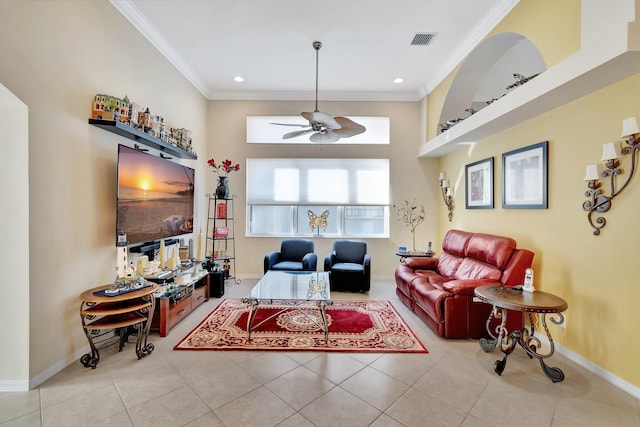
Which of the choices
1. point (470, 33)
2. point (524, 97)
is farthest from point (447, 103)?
point (524, 97)

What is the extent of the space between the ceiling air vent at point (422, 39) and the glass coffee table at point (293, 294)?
10.9 ft

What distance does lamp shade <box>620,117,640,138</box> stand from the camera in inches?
77.8

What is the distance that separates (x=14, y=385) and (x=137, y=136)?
2323 millimetres

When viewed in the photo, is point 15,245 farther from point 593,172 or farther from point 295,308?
point 593,172

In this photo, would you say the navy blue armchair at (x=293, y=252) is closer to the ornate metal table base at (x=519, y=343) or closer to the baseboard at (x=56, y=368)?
the baseboard at (x=56, y=368)

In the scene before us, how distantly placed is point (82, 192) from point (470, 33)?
463 cm

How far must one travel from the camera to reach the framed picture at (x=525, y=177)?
2857 mm

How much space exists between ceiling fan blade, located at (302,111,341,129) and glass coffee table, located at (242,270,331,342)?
1.88 m

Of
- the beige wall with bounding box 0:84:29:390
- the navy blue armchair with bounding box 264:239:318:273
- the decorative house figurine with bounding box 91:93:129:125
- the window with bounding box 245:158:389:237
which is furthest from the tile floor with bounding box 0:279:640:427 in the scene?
the window with bounding box 245:158:389:237

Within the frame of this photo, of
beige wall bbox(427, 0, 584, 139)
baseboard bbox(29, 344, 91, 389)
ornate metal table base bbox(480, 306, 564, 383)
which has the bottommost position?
baseboard bbox(29, 344, 91, 389)

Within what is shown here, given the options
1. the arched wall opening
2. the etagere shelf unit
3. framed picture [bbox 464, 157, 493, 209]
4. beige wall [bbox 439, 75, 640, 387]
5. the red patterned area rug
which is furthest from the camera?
the etagere shelf unit

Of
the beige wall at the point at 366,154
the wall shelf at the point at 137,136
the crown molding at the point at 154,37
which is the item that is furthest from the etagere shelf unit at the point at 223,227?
the crown molding at the point at 154,37

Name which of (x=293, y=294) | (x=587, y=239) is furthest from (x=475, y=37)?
(x=293, y=294)

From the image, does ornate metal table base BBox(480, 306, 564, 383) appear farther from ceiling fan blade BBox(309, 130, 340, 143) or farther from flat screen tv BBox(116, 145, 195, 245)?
flat screen tv BBox(116, 145, 195, 245)
